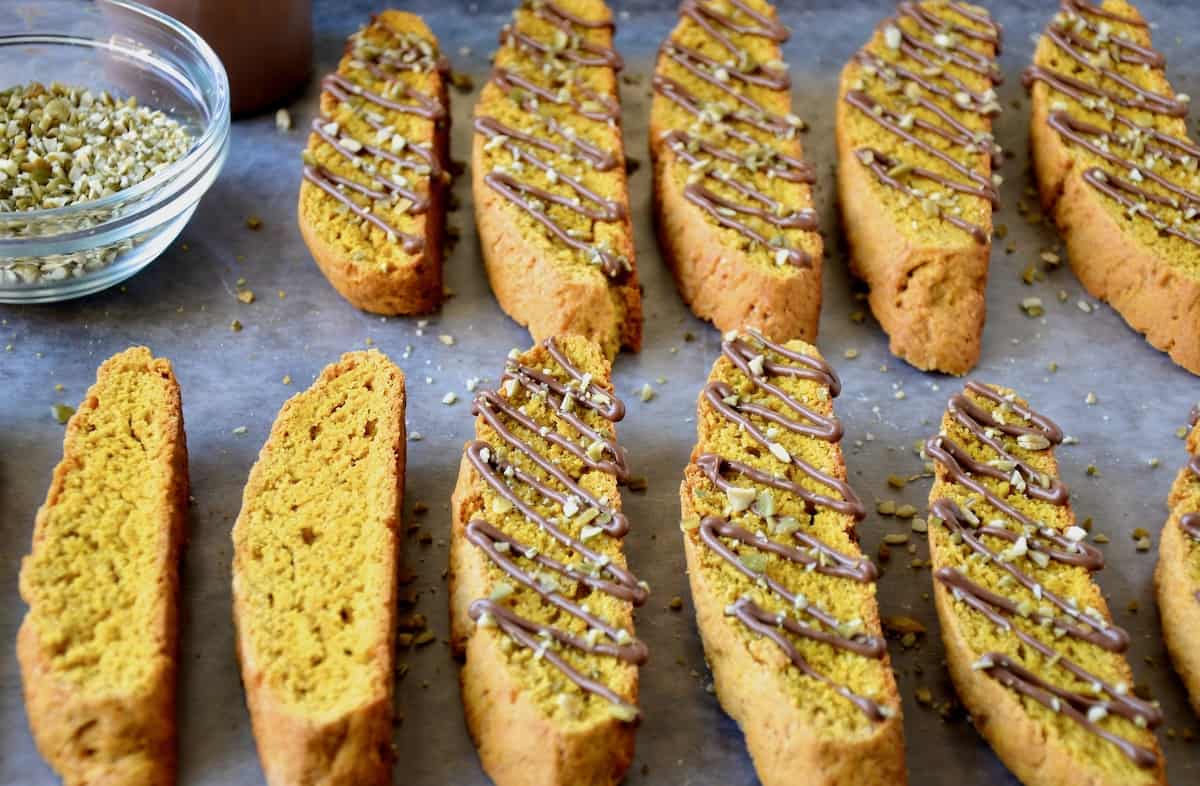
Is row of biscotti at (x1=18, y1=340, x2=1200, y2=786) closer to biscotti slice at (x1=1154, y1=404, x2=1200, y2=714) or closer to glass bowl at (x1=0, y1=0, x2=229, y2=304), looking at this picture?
biscotti slice at (x1=1154, y1=404, x2=1200, y2=714)

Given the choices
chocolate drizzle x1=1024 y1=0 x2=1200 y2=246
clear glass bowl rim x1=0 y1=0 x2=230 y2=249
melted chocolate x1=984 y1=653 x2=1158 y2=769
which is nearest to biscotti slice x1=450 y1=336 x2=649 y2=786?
melted chocolate x1=984 y1=653 x2=1158 y2=769

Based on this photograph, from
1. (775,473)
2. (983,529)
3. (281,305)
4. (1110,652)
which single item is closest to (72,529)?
(281,305)

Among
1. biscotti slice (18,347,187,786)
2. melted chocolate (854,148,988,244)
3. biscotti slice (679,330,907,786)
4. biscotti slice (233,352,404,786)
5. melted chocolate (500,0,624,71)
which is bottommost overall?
biscotti slice (18,347,187,786)

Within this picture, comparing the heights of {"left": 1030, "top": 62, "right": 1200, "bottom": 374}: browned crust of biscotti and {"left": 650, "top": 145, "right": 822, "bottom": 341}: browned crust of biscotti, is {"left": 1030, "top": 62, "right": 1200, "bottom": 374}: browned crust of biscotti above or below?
above

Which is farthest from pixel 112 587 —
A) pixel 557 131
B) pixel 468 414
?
pixel 557 131

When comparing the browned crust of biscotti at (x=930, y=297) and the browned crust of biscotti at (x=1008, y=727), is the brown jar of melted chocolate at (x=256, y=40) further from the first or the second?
the browned crust of biscotti at (x=1008, y=727)

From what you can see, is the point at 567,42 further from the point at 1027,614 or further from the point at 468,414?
the point at 1027,614

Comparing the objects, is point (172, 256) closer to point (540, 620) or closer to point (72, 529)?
point (72, 529)

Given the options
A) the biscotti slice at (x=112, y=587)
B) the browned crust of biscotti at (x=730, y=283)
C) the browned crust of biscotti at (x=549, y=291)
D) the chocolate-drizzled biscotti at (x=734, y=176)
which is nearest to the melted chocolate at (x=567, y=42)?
the chocolate-drizzled biscotti at (x=734, y=176)
